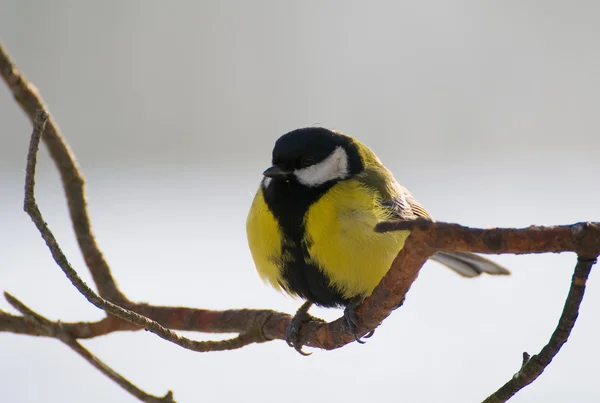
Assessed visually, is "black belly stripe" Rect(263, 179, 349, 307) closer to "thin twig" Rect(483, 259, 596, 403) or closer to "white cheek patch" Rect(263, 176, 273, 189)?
"white cheek patch" Rect(263, 176, 273, 189)

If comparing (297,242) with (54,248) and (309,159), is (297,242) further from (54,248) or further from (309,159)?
(54,248)

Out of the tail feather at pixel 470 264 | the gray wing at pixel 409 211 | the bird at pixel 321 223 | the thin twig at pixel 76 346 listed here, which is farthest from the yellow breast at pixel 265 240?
the tail feather at pixel 470 264

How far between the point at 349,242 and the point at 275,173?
20 cm

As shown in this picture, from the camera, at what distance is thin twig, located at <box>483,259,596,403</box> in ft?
2.04

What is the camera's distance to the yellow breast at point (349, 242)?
118 centimetres

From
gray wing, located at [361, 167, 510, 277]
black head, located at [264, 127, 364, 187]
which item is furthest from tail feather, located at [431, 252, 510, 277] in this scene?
black head, located at [264, 127, 364, 187]

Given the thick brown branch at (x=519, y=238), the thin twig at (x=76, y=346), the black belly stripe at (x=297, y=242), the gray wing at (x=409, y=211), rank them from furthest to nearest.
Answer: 1. the gray wing at (x=409, y=211)
2. the black belly stripe at (x=297, y=242)
3. the thin twig at (x=76, y=346)
4. the thick brown branch at (x=519, y=238)

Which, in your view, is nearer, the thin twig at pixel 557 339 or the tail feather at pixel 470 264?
the thin twig at pixel 557 339

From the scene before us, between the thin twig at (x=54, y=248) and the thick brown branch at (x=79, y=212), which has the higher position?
the thick brown branch at (x=79, y=212)

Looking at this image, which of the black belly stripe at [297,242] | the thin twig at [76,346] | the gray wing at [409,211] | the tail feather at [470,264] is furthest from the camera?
the tail feather at [470,264]

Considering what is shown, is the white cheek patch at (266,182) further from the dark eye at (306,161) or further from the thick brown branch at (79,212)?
the thick brown branch at (79,212)

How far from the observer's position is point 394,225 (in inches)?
24.8

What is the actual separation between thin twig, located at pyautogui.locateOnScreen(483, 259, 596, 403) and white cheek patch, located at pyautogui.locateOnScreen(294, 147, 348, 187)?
63cm

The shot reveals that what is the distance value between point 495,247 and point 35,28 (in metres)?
2.38
